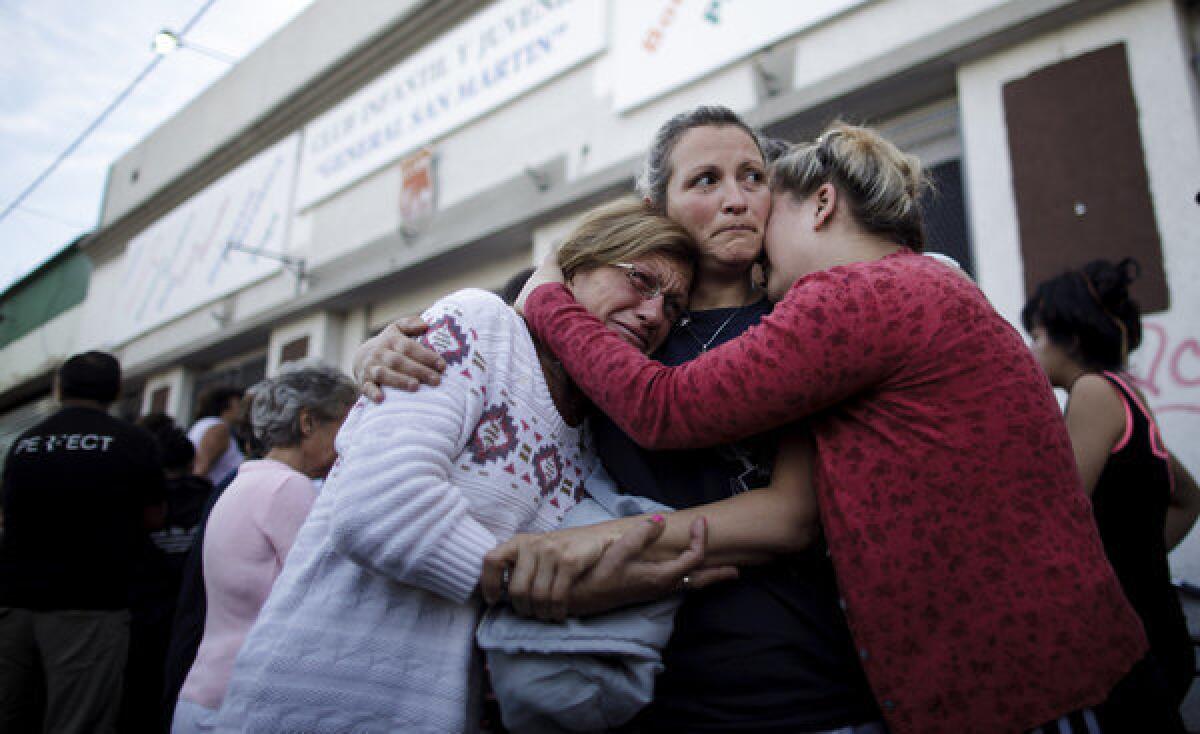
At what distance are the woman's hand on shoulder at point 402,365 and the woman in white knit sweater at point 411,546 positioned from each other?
2cm

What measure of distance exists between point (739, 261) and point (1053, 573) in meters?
0.90

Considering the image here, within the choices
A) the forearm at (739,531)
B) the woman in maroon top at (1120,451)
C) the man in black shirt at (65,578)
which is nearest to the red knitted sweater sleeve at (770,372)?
the forearm at (739,531)

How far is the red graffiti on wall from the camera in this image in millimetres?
3266

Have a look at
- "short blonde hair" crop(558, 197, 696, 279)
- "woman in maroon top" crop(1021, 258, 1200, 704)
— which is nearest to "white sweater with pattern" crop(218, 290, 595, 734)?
"short blonde hair" crop(558, 197, 696, 279)

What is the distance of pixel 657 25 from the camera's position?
580cm

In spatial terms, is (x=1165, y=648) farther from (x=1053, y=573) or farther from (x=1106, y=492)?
(x=1053, y=573)

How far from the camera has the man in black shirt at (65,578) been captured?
297 centimetres

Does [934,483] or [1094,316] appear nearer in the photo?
[934,483]

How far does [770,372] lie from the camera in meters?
1.17

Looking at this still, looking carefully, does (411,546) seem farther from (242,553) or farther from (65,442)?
(65,442)

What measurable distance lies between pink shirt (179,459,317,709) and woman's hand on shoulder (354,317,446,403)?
3.59 feet

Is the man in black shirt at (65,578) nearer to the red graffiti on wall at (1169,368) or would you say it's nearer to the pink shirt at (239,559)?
the pink shirt at (239,559)

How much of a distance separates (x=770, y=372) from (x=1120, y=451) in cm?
→ 139

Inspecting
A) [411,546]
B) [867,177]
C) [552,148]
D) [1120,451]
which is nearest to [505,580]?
[411,546]
